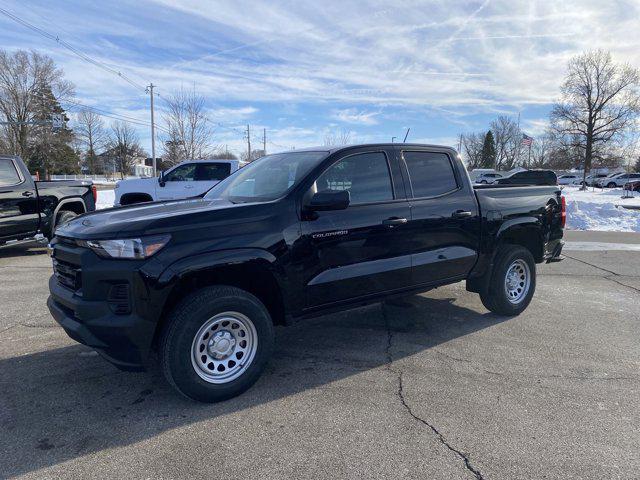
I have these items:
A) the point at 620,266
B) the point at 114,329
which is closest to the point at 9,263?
the point at 114,329

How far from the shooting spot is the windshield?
3.83m

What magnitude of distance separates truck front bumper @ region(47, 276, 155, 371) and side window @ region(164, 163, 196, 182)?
9303 mm

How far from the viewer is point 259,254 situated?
10.9 feet

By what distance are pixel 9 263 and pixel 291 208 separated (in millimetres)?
7263

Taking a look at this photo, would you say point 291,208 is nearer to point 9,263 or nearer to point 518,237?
point 518,237

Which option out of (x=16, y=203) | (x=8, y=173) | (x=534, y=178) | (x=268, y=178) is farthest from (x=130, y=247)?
(x=8, y=173)

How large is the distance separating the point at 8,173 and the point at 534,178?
911cm

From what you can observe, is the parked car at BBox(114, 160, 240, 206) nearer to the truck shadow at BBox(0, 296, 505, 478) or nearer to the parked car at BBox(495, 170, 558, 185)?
the parked car at BBox(495, 170, 558, 185)

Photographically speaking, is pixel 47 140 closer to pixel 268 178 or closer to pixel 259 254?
pixel 268 178

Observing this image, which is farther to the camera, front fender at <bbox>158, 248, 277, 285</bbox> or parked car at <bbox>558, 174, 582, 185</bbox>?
parked car at <bbox>558, 174, 582, 185</bbox>

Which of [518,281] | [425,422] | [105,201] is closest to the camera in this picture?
[425,422]

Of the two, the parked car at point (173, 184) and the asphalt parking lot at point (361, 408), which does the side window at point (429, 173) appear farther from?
the parked car at point (173, 184)

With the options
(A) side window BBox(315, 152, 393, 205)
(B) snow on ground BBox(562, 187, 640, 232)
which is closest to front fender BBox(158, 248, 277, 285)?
(A) side window BBox(315, 152, 393, 205)

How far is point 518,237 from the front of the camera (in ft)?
17.6
